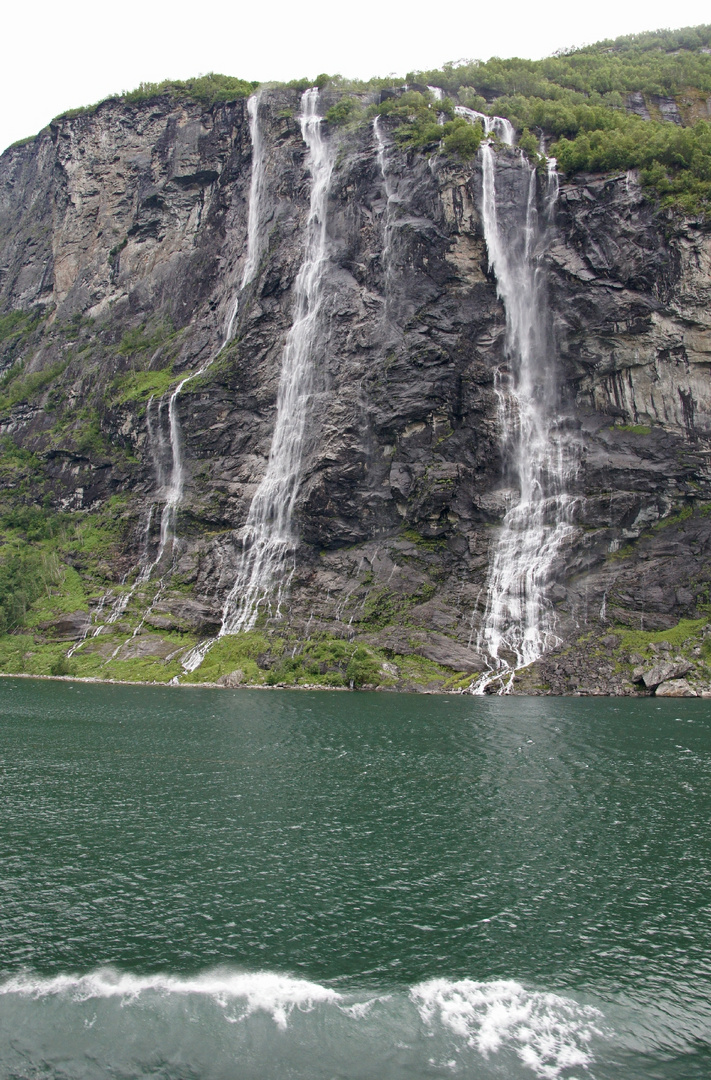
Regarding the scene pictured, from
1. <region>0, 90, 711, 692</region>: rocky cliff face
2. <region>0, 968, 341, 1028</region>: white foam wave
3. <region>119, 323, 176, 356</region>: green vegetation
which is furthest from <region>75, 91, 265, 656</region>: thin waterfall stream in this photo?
<region>0, 968, 341, 1028</region>: white foam wave

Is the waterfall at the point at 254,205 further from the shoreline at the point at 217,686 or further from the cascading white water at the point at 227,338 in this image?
the shoreline at the point at 217,686

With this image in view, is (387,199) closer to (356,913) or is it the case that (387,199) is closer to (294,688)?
(294,688)

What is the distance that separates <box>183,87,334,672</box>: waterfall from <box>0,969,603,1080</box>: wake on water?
1647 inches

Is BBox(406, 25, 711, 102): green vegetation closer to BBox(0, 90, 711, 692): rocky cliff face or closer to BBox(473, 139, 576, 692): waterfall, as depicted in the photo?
BBox(0, 90, 711, 692): rocky cliff face

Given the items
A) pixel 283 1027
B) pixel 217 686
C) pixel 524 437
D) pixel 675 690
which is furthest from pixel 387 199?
pixel 283 1027

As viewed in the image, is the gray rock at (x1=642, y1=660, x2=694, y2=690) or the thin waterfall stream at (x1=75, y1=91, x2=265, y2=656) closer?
the gray rock at (x1=642, y1=660, x2=694, y2=690)

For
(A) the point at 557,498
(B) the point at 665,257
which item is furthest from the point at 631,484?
(B) the point at 665,257

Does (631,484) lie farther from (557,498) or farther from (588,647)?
(588,647)

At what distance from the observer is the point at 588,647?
47031 mm

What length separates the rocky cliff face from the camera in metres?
50.7

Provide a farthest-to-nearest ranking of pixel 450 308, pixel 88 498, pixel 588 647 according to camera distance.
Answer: pixel 88 498, pixel 450 308, pixel 588 647

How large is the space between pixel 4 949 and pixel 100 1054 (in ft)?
11.4

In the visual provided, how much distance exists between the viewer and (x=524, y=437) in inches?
2275

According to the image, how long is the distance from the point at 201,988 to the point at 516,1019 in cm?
477
